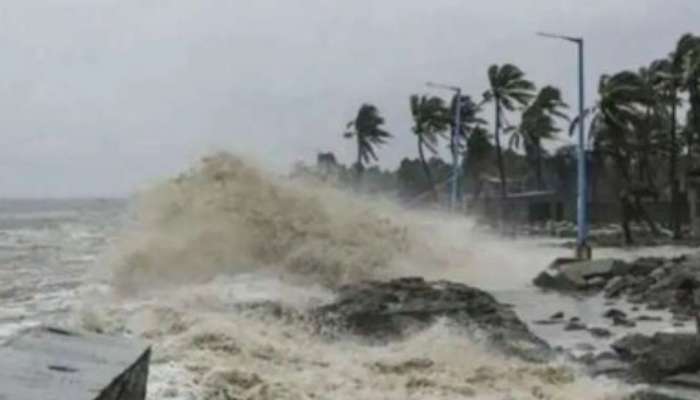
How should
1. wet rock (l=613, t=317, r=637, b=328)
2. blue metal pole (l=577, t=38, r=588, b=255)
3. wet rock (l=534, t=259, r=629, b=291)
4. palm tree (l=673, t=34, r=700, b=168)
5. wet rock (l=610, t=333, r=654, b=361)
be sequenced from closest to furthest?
1. wet rock (l=610, t=333, r=654, b=361)
2. wet rock (l=613, t=317, r=637, b=328)
3. wet rock (l=534, t=259, r=629, b=291)
4. blue metal pole (l=577, t=38, r=588, b=255)
5. palm tree (l=673, t=34, r=700, b=168)

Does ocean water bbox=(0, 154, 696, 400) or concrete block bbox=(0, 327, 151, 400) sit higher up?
Result: concrete block bbox=(0, 327, 151, 400)

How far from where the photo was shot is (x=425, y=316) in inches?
607

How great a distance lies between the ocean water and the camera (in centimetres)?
1144

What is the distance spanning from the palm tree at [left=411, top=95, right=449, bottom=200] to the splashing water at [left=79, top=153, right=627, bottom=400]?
3649 centimetres

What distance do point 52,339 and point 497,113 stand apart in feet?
200

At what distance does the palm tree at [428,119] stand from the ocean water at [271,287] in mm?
37043

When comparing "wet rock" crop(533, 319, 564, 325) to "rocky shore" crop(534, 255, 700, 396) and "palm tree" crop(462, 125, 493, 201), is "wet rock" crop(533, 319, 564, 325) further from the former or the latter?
"palm tree" crop(462, 125, 493, 201)

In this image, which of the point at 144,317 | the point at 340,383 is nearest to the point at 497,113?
the point at 144,317

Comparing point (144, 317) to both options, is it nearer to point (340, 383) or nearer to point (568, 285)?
point (340, 383)

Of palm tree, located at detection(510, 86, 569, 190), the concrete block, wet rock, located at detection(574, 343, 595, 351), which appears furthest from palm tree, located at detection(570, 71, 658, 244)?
the concrete block

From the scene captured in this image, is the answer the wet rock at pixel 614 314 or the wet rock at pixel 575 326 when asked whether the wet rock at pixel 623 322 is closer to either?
the wet rock at pixel 614 314

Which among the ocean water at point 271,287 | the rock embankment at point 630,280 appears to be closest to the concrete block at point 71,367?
the ocean water at point 271,287

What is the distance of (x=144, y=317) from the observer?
668 inches

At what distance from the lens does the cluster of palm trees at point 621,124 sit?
49.2 metres
